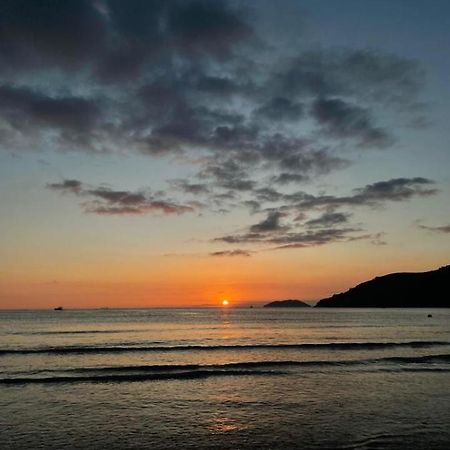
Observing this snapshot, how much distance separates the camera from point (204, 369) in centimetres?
3681

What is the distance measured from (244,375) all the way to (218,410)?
11511 millimetres

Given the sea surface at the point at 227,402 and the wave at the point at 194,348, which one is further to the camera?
the wave at the point at 194,348

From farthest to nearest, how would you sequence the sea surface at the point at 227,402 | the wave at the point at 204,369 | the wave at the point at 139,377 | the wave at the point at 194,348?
the wave at the point at 194,348 → the wave at the point at 204,369 → the wave at the point at 139,377 → the sea surface at the point at 227,402

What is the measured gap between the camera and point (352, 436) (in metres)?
17.5

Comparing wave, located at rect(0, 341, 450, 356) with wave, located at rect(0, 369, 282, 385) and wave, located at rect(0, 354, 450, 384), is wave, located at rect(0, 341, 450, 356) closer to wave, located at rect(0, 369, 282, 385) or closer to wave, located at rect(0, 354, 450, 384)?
wave, located at rect(0, 354, 450, 384)

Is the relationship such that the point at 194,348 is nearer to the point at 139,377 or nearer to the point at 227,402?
the point at 139,377

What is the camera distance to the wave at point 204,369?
1284 inches

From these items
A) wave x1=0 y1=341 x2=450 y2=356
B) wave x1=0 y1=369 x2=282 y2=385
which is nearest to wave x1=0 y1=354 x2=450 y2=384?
wave x1=0 y1=369 x2=282 y2=385

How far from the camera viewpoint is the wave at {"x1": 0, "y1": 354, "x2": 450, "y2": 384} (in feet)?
107

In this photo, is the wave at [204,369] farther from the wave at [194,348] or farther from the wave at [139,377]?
the wave at [194,348]

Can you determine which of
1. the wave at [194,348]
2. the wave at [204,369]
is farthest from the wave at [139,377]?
the wave at [194,348]

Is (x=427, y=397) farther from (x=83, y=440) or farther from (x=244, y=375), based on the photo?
(x=83, y=440)

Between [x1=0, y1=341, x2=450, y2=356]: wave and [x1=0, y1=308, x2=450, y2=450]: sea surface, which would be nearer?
[x1=0, y1=308, x2=450, y2=450]: sea surface

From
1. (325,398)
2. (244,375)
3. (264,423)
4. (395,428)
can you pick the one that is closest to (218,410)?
(264,423)
